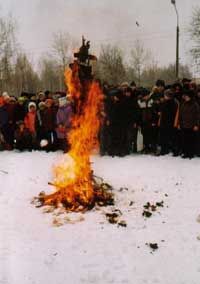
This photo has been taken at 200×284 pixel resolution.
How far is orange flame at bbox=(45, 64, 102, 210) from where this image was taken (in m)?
8.73

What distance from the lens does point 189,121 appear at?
12664 mm

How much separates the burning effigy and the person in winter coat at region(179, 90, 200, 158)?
13.1 ft

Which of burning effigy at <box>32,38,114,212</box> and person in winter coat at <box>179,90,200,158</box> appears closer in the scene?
burning effigy at <box>32,38,114,212</box>

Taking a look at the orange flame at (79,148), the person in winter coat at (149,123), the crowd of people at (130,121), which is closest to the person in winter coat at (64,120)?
the crowd of people at (130,121)

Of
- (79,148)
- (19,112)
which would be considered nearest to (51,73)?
(19,112)

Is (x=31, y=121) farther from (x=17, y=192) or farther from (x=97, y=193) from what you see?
(x=97, y=193)

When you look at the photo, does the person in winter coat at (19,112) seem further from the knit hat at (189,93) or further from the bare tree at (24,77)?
the bare tree at (24,77)

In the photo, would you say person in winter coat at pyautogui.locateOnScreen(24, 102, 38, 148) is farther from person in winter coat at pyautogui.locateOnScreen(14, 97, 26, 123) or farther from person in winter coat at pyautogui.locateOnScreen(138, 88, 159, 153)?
person in winter coat at pyautogui.locateOnScreen(138, 88, 159, 153)

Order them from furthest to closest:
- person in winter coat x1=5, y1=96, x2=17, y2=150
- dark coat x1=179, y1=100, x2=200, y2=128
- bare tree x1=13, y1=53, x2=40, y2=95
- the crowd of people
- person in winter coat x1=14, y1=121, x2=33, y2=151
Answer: bare tree x1=13, y1=53, x2=40, y2=95 < person in winter coat x1=5, y1=96, x2=17, y2=150 < person in winter coat x1=14, y1=121, x2=33, y2=151 < the crowd of people < dark coat x1=179, y1=100, x2=200, y2=128

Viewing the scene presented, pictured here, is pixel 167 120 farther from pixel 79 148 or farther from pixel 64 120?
pixel 79 148

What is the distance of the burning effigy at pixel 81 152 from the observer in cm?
868

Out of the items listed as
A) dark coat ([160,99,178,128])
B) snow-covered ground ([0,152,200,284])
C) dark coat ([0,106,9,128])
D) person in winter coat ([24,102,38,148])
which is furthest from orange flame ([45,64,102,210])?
dark coat ([0,106,9,128])

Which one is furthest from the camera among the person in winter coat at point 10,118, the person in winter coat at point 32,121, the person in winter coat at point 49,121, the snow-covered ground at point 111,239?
the person in winter coat at point 10,118

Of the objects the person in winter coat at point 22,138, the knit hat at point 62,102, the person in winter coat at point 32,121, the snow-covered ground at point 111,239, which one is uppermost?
the knit hat at point 62,102
